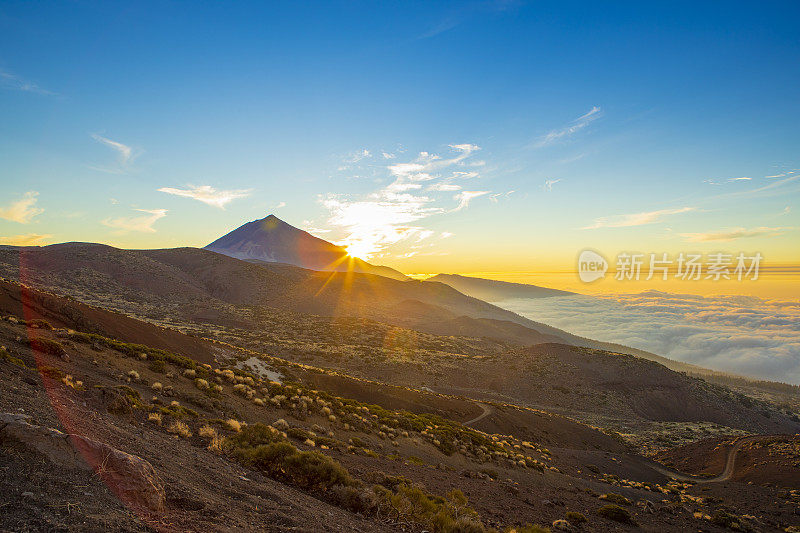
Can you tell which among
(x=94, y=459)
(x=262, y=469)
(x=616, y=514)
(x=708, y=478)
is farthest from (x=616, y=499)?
(x=94, y=459)

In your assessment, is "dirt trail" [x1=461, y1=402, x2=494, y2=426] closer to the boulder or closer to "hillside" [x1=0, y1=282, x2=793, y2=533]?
"hillside" [x1=0, y1=282, x2=793, y2=533]

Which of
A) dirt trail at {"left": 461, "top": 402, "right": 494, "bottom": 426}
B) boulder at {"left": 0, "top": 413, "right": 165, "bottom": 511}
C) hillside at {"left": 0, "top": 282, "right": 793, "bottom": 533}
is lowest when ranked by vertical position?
dirt trail at {"left": 461, "top": 402, "right": 494, "bottom": 426}

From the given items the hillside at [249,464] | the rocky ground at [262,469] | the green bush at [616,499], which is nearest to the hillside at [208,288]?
the rocky ground at [262,469]

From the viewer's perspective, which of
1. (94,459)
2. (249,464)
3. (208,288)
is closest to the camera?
(94,459)

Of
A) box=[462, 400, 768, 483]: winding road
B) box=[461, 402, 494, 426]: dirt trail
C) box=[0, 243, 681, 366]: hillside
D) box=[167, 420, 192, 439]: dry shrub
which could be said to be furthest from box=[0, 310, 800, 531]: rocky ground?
box=[0, 243, 681, 366]: hillside

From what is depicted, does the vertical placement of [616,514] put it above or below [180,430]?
below

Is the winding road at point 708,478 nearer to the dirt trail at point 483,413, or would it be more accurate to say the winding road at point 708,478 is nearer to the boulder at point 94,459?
the dirt trail at point 483,413

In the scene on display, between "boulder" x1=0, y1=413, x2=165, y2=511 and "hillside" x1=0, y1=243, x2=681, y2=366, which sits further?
"hillside" x1=0, y1=243, x2=681, y2=366

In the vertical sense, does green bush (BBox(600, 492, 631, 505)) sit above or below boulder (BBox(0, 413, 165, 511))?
below

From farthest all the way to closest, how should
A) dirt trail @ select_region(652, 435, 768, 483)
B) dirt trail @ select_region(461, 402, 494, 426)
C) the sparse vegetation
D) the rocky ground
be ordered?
dirt trail @ select_region(461, 402, 494, 426) < dirt trail @ select_region(652, 435, 768, 483) < the sparse vegetation < the rocky ground

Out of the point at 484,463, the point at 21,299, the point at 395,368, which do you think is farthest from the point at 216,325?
the point at 484,463

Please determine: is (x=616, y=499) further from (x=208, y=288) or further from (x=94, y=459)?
(x=208, y=288)

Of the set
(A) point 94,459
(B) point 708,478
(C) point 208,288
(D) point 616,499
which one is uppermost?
(A) point 94,459

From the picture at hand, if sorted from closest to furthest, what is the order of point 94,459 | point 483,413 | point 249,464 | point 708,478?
point 94,459 → point 249,464 → point 708,478 → point 483,413
